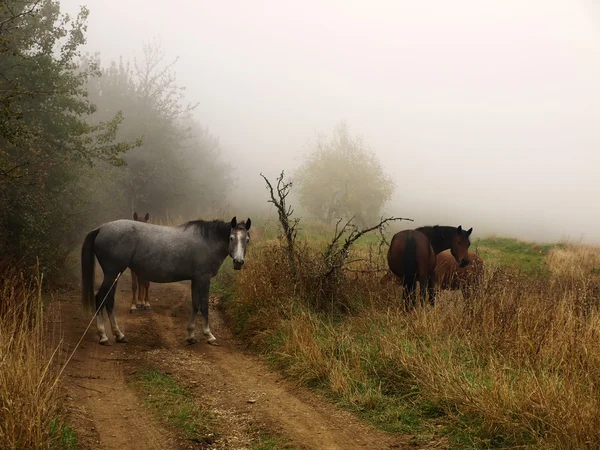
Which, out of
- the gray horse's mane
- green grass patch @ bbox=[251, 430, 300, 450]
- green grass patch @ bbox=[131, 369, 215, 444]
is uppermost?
the gray horse's mane

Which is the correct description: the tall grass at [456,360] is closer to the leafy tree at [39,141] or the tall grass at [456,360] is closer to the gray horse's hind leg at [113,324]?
the gray horse's hind leg at [113,324]

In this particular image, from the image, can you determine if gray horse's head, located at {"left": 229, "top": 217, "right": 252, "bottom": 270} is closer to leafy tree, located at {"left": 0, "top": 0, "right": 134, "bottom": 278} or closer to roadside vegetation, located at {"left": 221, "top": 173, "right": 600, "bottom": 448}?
roadside vegetation, located at {"left": 221, "top": 173, "right": 600, "bottom": 448}

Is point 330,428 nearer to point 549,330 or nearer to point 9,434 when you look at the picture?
point 9,434

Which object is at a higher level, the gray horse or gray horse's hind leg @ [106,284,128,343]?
the gray horse

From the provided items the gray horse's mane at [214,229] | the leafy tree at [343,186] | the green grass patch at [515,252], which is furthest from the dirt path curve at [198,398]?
the leafy tree at [343,186]

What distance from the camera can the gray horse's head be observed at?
773 centimetres

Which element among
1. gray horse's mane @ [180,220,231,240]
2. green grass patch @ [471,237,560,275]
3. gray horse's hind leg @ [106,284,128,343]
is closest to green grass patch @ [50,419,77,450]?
gray horse's hind leg @ [106,284,128,343]

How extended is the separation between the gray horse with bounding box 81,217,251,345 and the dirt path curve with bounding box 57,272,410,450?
24.2 inches

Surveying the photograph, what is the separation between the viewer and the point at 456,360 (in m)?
5.60

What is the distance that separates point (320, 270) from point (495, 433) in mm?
4785

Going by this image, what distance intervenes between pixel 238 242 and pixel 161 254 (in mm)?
1493

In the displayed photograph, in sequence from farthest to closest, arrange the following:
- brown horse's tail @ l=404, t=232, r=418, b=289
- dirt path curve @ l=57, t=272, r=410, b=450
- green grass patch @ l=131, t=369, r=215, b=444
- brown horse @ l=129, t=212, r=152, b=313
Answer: brown horse @ l=129, t=212, r=152, b=313, brown horse's tail @ l=404, t=232, r=418, b=289, green grass patch @ l=131, t=369, r=215, b=444, dirt path curve @ l=57, t=272, r=410, b=450

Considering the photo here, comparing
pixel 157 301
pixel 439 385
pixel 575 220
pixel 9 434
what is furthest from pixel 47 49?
pixel 575 220

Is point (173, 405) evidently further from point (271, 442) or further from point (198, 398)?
point (271, 442)
